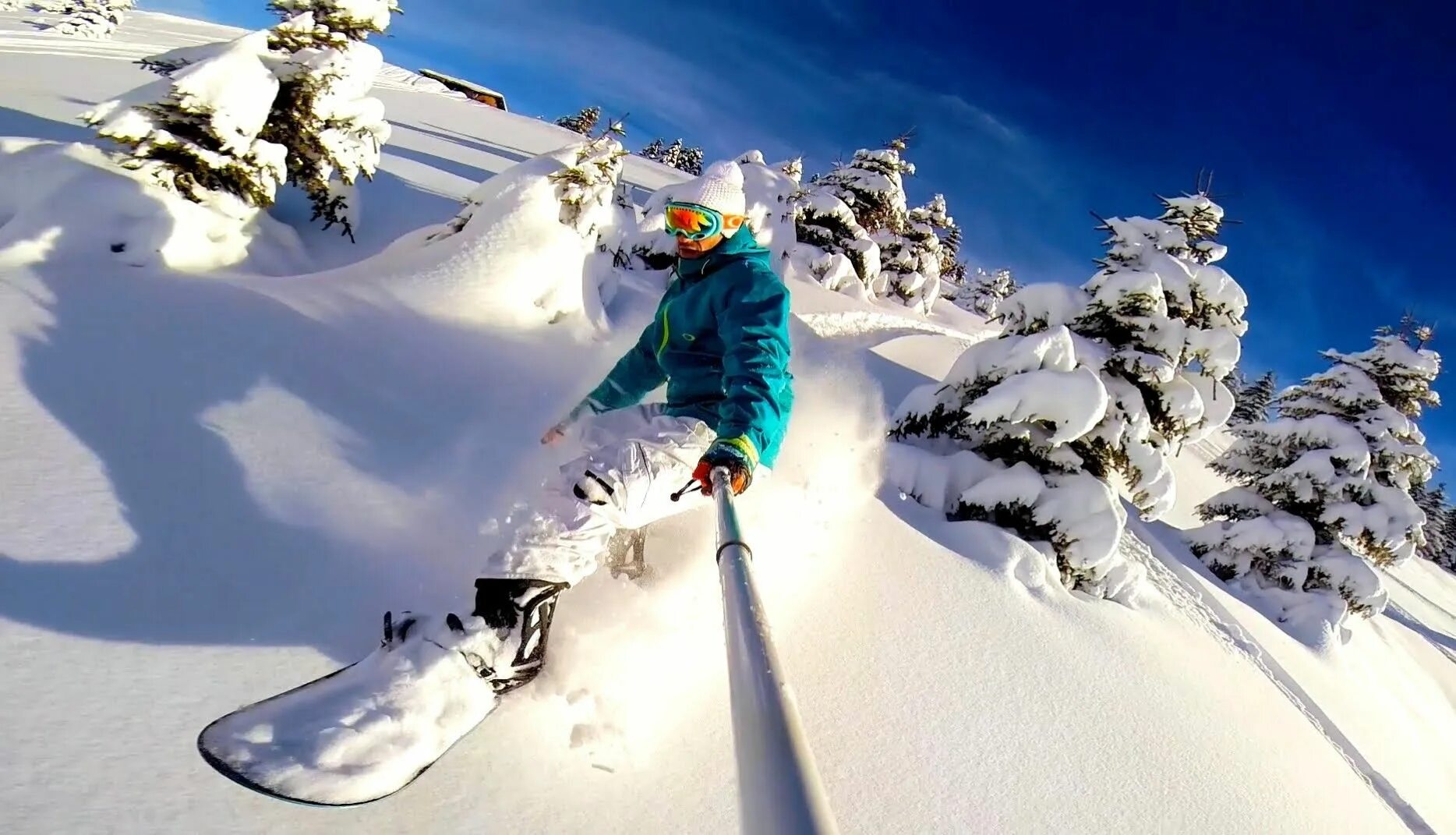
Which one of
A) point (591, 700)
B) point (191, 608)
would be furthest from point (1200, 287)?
point (191, 608)

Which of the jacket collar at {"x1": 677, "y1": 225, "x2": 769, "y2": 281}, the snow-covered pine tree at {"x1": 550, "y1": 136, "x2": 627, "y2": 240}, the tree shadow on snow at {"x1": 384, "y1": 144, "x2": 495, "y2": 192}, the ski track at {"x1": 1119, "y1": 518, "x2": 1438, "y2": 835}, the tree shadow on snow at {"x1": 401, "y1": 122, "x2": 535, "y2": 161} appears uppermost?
the tree shadow on snow at {"x1": 401, "y1": 122, "x2": 535, "y2": 161}

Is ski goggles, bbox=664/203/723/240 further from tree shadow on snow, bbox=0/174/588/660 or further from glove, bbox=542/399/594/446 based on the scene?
tree shadow on snow, bbox=0/174/588/660

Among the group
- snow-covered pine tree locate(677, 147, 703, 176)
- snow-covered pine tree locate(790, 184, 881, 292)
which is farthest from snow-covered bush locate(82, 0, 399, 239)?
snow-covered pine tree locate(677, 147, 703, 176)

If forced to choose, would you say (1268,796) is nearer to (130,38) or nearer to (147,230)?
(147,230)

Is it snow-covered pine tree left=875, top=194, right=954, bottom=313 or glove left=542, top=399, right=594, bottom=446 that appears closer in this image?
glove left=542, top=399, right=594, bottom=446

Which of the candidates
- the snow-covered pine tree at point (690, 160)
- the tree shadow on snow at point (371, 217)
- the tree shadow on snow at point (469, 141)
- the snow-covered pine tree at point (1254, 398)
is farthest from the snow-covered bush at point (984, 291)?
the tree shadow on snow at point (371, 217)

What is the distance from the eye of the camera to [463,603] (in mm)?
2652

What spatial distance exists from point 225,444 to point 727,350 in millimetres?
2464

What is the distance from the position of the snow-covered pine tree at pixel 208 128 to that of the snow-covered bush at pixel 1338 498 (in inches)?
627

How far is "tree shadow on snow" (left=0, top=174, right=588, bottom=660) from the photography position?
89.0 inches

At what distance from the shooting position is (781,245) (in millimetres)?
21078

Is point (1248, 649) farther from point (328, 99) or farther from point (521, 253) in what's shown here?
point (328, 99)

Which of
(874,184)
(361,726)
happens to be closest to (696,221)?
(361,726)

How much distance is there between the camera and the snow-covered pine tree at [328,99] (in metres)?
6.96
